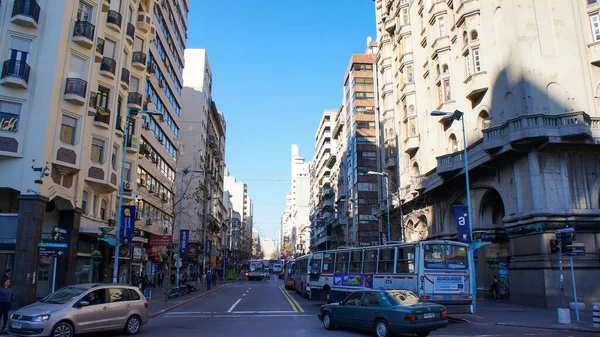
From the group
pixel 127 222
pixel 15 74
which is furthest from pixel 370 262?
pixel 15 74

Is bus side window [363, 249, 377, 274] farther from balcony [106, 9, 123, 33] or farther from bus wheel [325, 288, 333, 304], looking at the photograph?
balcony [106, 9, 123, 33]

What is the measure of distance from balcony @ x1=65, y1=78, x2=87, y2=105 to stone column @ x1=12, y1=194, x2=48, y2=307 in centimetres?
630

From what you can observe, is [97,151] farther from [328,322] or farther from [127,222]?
[328,322]

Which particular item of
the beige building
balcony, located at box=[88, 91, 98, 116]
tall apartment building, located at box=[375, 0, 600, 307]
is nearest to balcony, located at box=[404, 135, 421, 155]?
tall apartment building, located at box=[375, 0, 600, 307]

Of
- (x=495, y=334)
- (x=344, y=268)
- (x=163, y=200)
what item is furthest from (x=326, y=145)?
(x=495, y=334)

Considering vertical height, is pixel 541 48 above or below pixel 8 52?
above

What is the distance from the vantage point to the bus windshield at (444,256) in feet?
59.6

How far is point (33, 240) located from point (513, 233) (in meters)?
27.7

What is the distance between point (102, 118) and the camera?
98.8ft

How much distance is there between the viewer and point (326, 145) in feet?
354

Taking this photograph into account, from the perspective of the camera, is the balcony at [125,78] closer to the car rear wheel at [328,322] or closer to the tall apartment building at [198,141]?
the car rear wheel at [328,322]

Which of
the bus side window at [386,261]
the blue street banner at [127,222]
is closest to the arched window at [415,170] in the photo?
the bus side window at [386,261]

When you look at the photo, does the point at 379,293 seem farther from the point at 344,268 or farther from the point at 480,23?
the point at 480,23

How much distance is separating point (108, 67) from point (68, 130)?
5745mm
